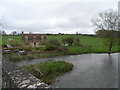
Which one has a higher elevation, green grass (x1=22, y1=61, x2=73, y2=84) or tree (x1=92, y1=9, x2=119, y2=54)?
tree (x1=92, y1=9, x2=119, y2=54)

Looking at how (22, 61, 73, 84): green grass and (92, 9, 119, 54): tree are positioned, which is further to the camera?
(92, 9, 119, 54): tree

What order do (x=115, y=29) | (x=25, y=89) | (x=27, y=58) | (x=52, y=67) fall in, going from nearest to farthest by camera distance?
(x=25, y=89)
(x=52, y=67)
(x=27, y=58)
(x=115, y=29)

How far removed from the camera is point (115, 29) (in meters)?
23.2

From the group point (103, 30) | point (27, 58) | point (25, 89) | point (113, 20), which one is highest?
point (113, 20)

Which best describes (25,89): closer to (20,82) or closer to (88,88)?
(20,82)

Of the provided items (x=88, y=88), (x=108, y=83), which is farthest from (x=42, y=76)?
Result: (x=108, y=83)

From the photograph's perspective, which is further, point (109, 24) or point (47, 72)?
point (109, 24)

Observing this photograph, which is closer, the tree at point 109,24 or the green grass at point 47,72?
the green grass at point 47,72

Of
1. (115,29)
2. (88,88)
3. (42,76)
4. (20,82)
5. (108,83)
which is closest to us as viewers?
(20,82)

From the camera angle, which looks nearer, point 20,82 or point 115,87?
point 20,82

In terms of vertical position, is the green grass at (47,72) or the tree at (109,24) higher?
the tree at (109,24)

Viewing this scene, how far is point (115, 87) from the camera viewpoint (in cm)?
795

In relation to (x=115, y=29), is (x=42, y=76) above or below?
below

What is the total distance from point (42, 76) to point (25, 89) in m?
7.45
